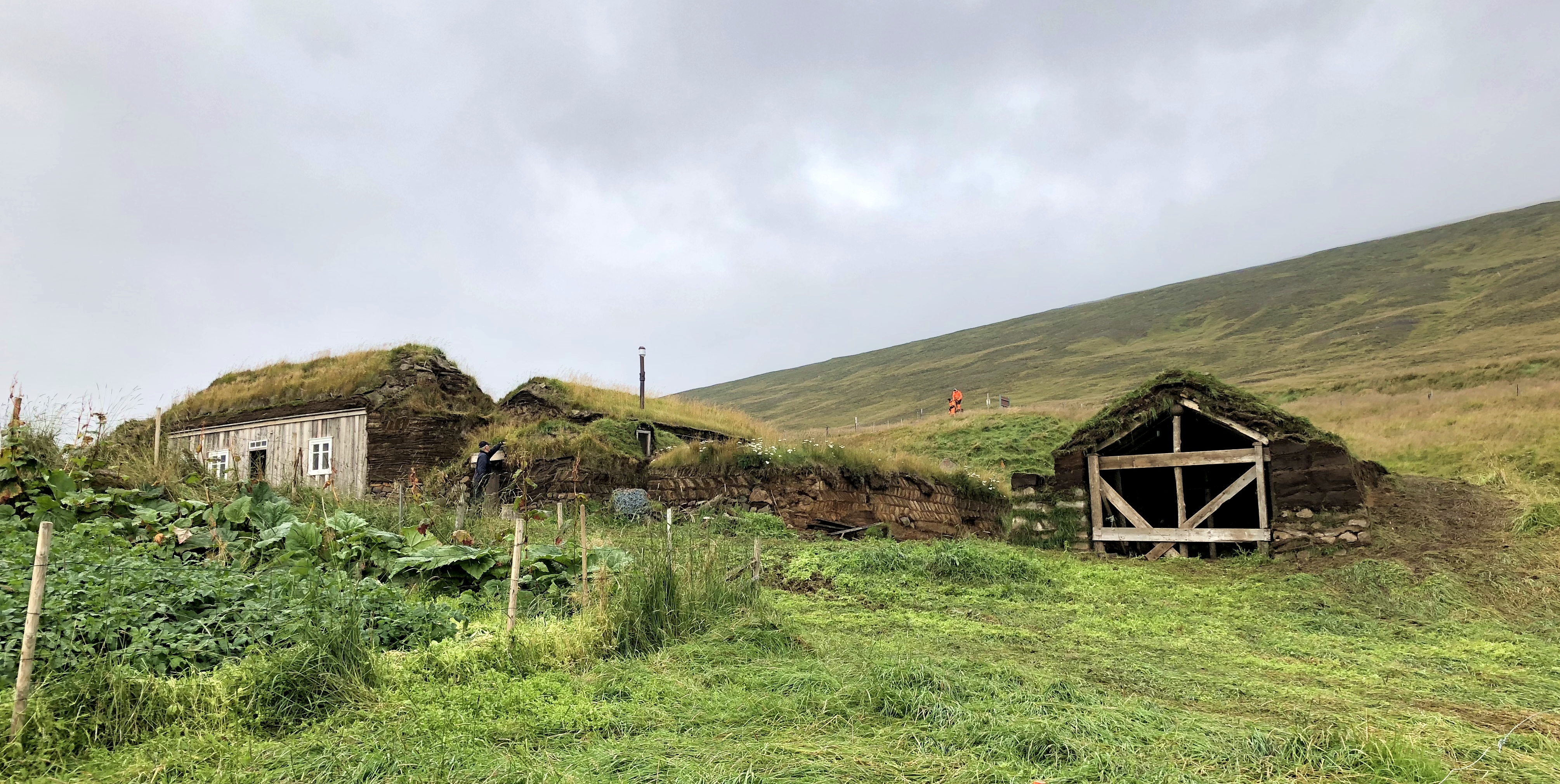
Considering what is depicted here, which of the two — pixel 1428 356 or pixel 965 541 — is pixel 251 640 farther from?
pixel 1428 356

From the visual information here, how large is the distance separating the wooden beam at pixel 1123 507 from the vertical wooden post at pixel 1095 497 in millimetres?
152

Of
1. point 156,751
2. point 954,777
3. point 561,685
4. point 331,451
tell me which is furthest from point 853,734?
point 331,451

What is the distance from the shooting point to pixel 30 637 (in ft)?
14.6

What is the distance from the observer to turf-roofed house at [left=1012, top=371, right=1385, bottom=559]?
49.1ft

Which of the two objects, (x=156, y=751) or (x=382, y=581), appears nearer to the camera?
(x=156, y=751)

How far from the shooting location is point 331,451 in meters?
23.2

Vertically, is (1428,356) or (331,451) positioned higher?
(1428,356)

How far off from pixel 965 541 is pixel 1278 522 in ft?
18.0

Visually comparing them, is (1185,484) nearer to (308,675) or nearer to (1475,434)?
(1475,434)

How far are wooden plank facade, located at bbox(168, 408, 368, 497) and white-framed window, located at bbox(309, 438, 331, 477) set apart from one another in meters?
0.01

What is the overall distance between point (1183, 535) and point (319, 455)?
70.9ft

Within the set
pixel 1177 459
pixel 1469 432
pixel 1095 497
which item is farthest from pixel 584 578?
pixel 1469 432

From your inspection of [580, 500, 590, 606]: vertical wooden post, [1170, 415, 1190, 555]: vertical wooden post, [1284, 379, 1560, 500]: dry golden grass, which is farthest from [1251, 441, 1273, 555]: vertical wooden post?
[580, 500, 590, 606]: vertical wooden post

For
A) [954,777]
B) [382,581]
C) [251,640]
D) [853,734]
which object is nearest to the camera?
[954,777]
